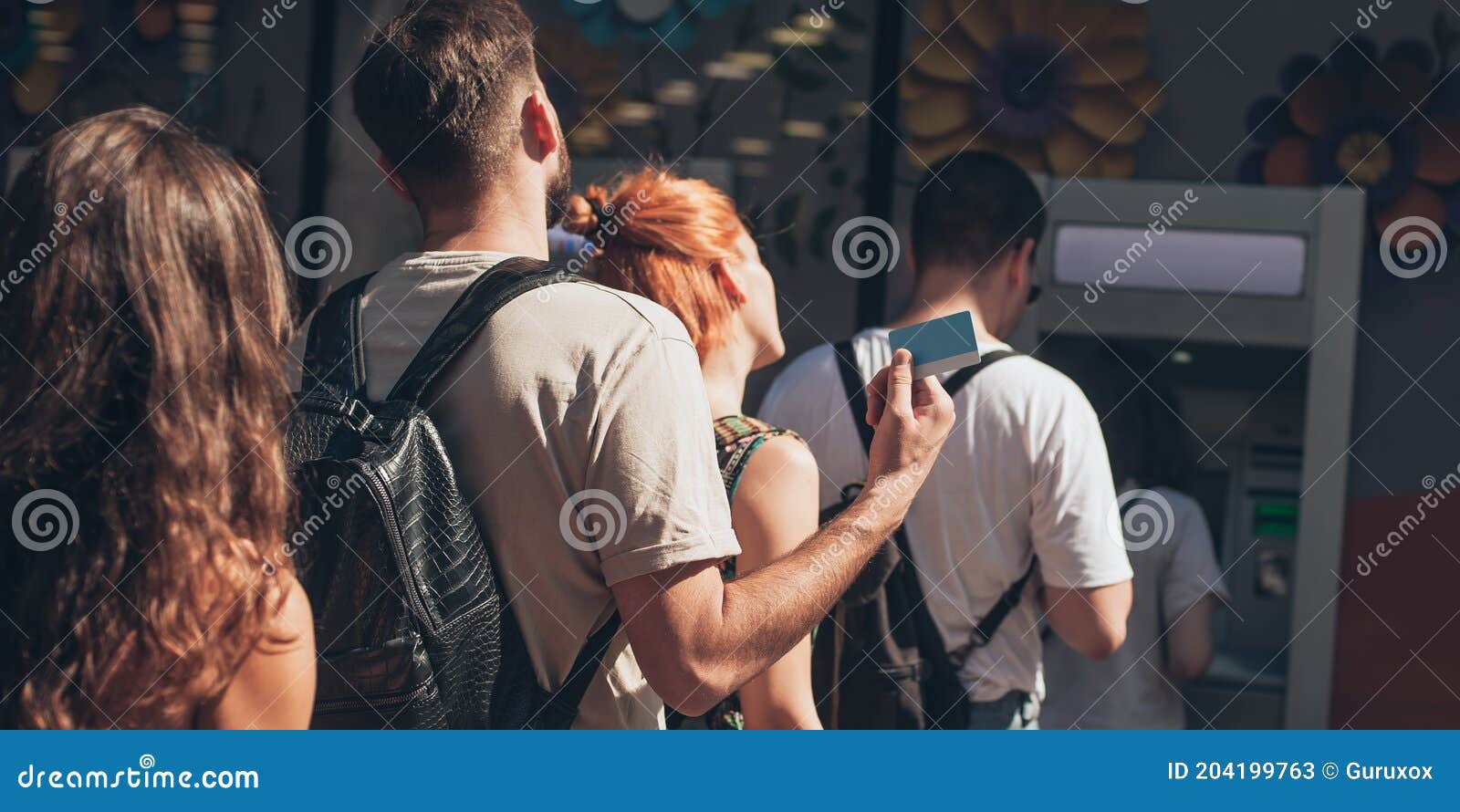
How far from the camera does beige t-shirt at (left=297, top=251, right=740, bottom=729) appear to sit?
1.20 metres

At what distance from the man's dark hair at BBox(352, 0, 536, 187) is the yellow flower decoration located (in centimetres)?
257

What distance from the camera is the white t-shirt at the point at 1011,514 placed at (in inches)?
79.8

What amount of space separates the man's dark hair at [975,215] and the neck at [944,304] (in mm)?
39

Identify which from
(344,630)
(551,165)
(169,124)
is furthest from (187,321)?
(551,165)

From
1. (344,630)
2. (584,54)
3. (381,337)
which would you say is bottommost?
(344,630)

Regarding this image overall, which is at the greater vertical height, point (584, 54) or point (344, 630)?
point (584, 54)

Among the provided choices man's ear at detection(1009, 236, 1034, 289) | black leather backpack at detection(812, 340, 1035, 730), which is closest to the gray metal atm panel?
man's ear at detection(1009, 236, 1034, 289)

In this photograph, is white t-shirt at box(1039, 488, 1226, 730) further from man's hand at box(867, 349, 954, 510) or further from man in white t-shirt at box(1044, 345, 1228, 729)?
man's hand at box(867, 349, 954, 510)

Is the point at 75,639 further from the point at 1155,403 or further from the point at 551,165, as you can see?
the point at 1155,403

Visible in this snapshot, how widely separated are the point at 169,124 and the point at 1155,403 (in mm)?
2754

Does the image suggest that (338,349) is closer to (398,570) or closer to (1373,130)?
(398,570)

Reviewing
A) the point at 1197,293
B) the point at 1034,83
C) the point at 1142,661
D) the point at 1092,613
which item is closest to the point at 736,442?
the point at 1092,613

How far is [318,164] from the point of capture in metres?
3.96

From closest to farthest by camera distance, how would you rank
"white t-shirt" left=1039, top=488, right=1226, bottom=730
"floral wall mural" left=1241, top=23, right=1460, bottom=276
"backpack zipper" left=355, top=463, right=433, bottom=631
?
"backpack zipper" left=355, top=463, right=433, bottom=631 < "white t-shirt" left=1039, top=488, right=1226, bottom=730 < "floral wall mural" left=1241, top=23, right=1460, bottom=276
